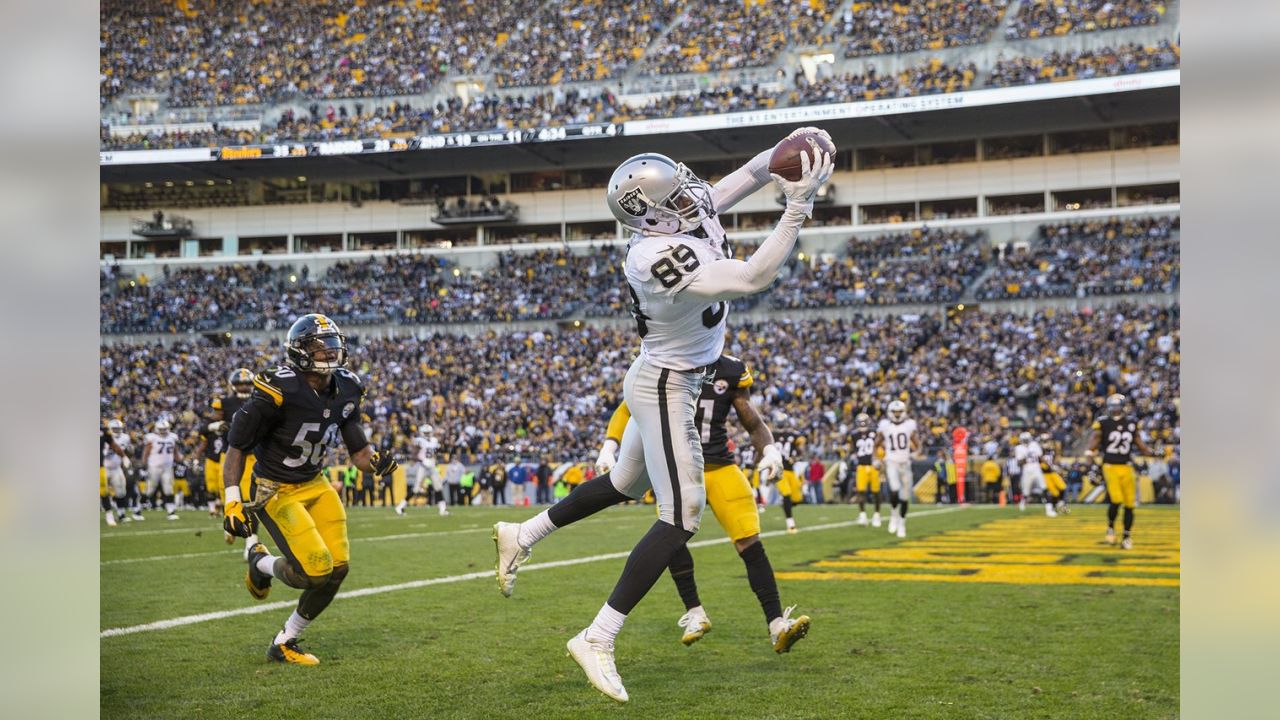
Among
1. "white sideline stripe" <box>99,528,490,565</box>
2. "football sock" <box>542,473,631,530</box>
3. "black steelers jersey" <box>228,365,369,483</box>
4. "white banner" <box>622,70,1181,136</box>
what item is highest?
"white banner" <box>622,70,1181,136</box>

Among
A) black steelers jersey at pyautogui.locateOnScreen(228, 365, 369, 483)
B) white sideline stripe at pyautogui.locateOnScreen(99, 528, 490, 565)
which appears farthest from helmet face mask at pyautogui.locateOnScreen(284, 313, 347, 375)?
white sideline stripe at pyautogui.locateOnScreen(99, 528, 490, 565)

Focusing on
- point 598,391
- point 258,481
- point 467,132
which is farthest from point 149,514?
point 467,132

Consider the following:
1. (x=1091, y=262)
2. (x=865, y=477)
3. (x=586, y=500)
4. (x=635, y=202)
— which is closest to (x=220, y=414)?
(x=865, y=477)

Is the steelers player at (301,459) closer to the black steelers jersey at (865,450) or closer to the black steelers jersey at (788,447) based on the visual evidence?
the black steelers jersey at (788,447)

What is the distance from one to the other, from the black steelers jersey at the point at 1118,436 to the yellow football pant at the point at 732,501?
257 inches

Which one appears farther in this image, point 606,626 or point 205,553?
point 205,553

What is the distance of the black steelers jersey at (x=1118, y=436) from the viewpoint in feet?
39.3

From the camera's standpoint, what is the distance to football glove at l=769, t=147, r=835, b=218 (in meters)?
4.44

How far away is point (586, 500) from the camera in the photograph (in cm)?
542

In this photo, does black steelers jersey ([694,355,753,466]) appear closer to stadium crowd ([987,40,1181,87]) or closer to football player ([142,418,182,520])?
football player ([142,418,182,520])

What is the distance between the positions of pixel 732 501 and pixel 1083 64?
1173 inches

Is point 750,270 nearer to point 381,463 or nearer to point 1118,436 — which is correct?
point 381,463

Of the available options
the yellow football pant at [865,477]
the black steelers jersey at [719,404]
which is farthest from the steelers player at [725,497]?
the yellow football pant at [865,477]
